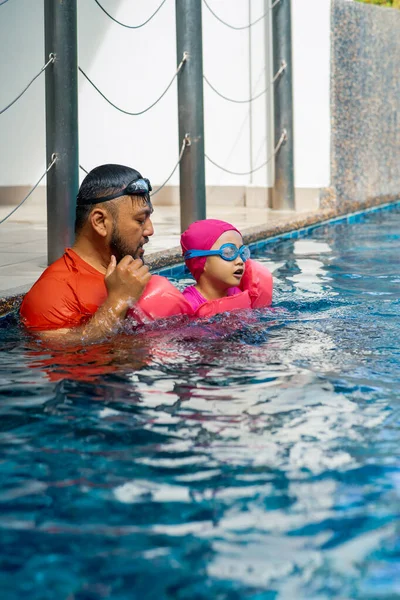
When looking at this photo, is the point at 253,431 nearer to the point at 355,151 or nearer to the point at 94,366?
the point at 94,366

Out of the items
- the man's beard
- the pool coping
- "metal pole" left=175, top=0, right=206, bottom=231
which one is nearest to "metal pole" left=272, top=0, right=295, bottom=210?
the pool coping

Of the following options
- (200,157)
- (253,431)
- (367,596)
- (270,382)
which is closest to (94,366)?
(270,382)

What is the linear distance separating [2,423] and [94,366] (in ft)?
2.55

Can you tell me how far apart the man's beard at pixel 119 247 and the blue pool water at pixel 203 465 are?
40 cm

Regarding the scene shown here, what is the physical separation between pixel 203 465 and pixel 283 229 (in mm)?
6760

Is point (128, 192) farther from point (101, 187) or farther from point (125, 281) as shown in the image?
point (125, 281)

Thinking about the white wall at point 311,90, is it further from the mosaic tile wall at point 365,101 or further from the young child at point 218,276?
the young child at point 218,276

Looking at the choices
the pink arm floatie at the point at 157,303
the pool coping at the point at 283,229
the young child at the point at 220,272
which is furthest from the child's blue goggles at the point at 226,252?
the pool coping at the point at 283,229

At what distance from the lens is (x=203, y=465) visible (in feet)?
9.08

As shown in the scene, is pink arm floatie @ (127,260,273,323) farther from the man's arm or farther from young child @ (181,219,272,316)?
the man's arm

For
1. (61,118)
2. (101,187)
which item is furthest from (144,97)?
(101,187)

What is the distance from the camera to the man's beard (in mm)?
4402

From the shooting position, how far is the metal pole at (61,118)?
631cm

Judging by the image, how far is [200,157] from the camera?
811 cm
